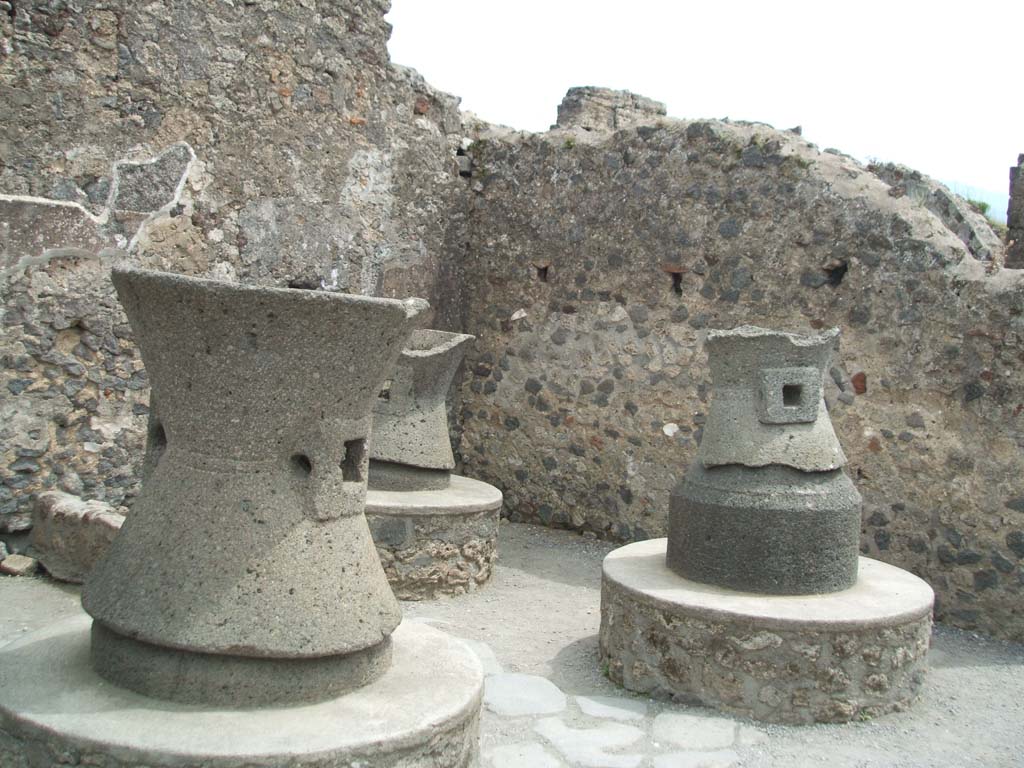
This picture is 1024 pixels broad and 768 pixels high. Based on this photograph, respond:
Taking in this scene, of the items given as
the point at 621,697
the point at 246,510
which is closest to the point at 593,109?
the point at 621,697

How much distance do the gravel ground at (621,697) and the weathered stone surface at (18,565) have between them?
0.09 metres

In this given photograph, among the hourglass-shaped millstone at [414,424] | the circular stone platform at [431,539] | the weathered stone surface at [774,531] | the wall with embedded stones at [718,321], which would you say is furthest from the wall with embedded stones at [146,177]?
the weathered stone surface at [774,531]

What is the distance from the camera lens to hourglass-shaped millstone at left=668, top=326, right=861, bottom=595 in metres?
3.74

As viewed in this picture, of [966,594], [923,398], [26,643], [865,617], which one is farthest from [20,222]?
[966,594]

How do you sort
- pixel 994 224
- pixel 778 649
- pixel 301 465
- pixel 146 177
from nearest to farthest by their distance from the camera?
pixel 301 465 → pixel 778 649 → pixel 146 177 → pixel 994 224

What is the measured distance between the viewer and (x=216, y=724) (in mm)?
2092

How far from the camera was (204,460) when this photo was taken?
2355mm

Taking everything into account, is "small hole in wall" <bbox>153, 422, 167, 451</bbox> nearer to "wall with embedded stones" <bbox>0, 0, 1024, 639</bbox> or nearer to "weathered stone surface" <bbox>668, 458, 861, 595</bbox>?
"weathered stone surface" <bbox>668, 458, 861, 595</bbox>

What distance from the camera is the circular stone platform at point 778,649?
351 centimetres

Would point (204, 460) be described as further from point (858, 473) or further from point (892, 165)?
point (892, 165)

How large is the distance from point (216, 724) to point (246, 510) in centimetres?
49

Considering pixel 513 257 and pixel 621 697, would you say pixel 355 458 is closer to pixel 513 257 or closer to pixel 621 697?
pixel 621 697

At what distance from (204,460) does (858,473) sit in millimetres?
3954

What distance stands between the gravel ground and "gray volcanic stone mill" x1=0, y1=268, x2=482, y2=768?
1.08m
